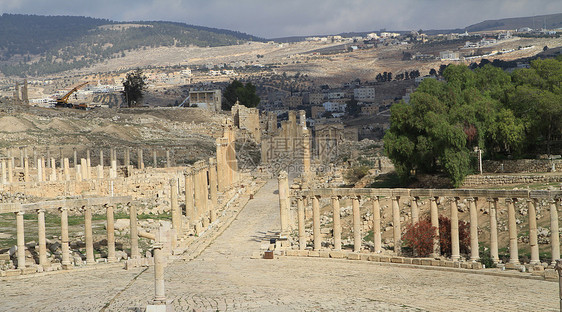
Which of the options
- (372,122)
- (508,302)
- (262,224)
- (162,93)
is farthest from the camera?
(162,93)

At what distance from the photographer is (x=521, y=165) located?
4291 cm

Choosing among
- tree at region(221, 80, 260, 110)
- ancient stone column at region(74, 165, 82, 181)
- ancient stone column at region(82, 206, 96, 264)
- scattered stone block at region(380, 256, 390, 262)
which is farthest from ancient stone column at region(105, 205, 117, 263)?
tree at region(221, 80, 260, 110)

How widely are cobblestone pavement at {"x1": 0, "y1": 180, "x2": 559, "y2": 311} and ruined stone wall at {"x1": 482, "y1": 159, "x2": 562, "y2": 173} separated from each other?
1458cm

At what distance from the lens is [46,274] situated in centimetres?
2889

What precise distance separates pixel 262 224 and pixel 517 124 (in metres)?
13.5

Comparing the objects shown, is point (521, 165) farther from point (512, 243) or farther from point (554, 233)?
point (554, 233)

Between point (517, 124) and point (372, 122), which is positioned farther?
point (372, 122)

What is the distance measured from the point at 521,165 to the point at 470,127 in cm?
297

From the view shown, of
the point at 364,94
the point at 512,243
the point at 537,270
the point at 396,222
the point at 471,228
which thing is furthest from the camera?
the point at 364,94

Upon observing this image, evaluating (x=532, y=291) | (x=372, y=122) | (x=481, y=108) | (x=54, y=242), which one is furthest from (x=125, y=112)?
(x=532, y=291)

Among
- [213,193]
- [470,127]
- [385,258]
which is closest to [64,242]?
[385,258]

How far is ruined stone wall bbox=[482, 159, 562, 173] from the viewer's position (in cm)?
4181

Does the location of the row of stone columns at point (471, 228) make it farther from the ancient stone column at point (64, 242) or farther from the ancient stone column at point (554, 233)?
the ancient stone column at point (64, 242)

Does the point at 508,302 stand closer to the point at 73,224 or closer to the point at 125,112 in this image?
the point at 73,224
